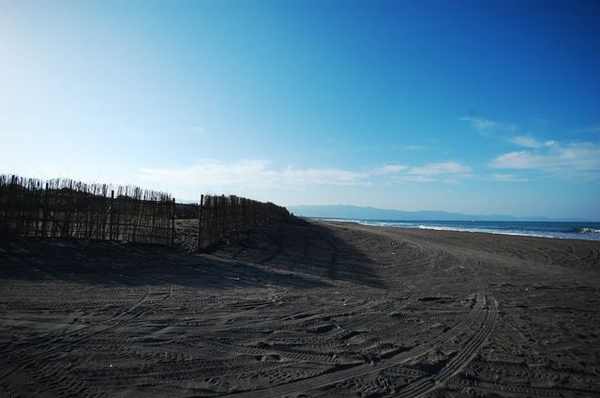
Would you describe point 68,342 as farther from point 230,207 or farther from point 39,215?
point 230,207

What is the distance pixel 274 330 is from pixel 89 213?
29.3 feet

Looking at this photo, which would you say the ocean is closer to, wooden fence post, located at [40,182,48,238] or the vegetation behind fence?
the vegetation behind fence

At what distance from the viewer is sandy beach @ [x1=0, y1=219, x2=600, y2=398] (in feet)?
12.2

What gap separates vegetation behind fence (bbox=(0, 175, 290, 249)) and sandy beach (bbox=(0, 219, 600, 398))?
26.9 inches

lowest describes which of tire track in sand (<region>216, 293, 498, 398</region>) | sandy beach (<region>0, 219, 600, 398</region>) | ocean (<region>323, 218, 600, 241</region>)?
tire track in sand (<region>216, 293, 498, 398</region>)

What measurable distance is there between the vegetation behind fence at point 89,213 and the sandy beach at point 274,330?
2.24 ft

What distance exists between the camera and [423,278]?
10695 millimetres

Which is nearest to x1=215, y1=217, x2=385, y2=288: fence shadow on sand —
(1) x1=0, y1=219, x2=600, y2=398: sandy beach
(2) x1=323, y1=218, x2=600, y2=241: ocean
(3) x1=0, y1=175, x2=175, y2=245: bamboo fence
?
(1) x1=0, y1=219, x2=600, y2=398: sandy beach

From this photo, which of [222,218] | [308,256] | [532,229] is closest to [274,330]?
[308,256]

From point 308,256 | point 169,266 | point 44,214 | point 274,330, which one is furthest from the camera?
point 308,256

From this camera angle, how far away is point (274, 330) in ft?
17.3

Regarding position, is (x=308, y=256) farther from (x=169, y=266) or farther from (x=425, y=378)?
(x=425, y=378)

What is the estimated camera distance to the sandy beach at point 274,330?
372 centimetres

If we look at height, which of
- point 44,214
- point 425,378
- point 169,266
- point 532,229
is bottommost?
point 425,378
